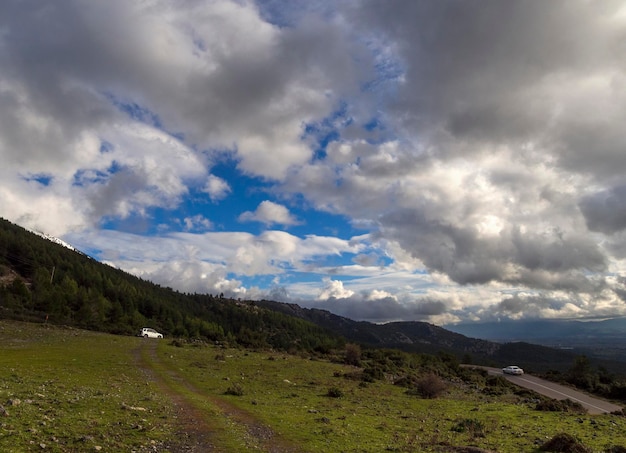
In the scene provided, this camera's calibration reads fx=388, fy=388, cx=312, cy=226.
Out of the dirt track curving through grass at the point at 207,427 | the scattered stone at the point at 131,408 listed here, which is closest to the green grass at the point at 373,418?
the dirt track curving through grass at the point at 207,427

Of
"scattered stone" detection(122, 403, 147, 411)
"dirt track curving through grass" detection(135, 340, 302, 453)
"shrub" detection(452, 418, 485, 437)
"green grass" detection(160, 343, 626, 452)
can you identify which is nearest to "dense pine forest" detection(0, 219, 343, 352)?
"green grass" detection(160, 343, 626, 452)

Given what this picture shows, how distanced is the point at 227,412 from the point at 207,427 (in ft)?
16.8

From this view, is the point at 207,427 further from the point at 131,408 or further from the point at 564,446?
the point at 564,446

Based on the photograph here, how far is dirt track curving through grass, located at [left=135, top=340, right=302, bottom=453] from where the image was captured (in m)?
15.7

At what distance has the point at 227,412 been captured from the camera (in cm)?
2367

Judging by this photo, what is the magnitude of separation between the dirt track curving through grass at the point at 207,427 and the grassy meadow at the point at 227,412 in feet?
0.55

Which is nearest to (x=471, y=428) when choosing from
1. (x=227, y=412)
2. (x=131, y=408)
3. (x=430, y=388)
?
(x=227, y=412)

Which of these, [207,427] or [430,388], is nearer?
[207,427]

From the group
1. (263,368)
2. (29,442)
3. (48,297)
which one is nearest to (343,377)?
(263,368)

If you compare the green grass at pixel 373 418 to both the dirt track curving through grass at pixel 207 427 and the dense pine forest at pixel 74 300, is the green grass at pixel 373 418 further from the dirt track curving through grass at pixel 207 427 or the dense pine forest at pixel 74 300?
the dense pine forest at pixel 74 300

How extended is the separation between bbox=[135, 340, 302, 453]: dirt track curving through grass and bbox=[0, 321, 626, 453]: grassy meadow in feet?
0.55

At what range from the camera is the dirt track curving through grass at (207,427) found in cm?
1570

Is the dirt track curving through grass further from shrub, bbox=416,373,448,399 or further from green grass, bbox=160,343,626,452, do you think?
shrub, bbox=416,373,448,399

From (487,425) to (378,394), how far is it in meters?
16.0
